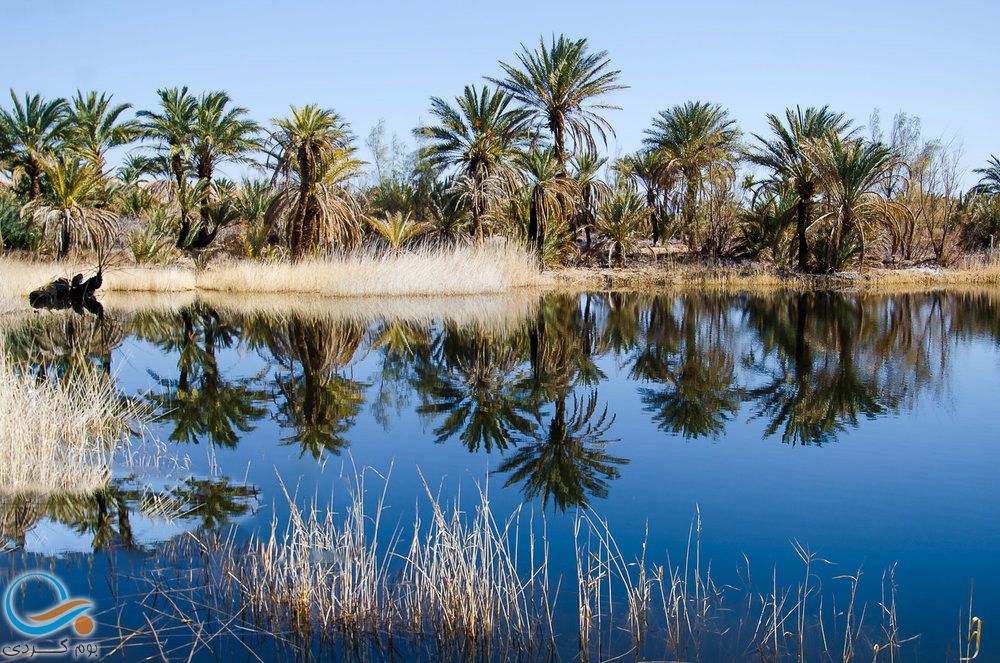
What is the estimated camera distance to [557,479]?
6344 millimetres

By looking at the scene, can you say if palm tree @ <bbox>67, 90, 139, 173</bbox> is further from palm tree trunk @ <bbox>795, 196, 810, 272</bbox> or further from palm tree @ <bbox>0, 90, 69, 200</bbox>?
palm tree trunk @ <bbox>795, 196, 810, 272</bbox>

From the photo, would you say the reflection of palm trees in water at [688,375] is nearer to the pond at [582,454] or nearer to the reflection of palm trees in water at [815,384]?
the pond at [582,454]

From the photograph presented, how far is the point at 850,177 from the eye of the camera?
27594 mm

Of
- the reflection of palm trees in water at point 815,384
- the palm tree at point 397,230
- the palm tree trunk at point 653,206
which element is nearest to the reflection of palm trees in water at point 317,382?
the reflection of palm trees in water at point 815,384

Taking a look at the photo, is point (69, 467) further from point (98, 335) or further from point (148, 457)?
point (98, 335)

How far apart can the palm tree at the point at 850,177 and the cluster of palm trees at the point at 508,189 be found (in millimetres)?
70

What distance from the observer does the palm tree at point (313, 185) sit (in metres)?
24.8

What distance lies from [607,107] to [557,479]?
2645cm

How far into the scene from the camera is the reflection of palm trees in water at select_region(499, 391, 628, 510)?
6.04 m

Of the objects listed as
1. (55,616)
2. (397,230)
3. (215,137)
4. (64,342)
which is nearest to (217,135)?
(215,137)


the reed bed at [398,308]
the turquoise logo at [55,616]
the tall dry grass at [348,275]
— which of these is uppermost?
the tall dry grass at [348,275]

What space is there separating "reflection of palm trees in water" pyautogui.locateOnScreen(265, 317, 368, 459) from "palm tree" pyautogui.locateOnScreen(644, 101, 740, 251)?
69.1ft

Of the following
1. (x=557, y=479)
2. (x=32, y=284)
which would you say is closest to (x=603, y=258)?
(x=32, y=284)

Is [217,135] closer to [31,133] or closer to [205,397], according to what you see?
[31,133]
